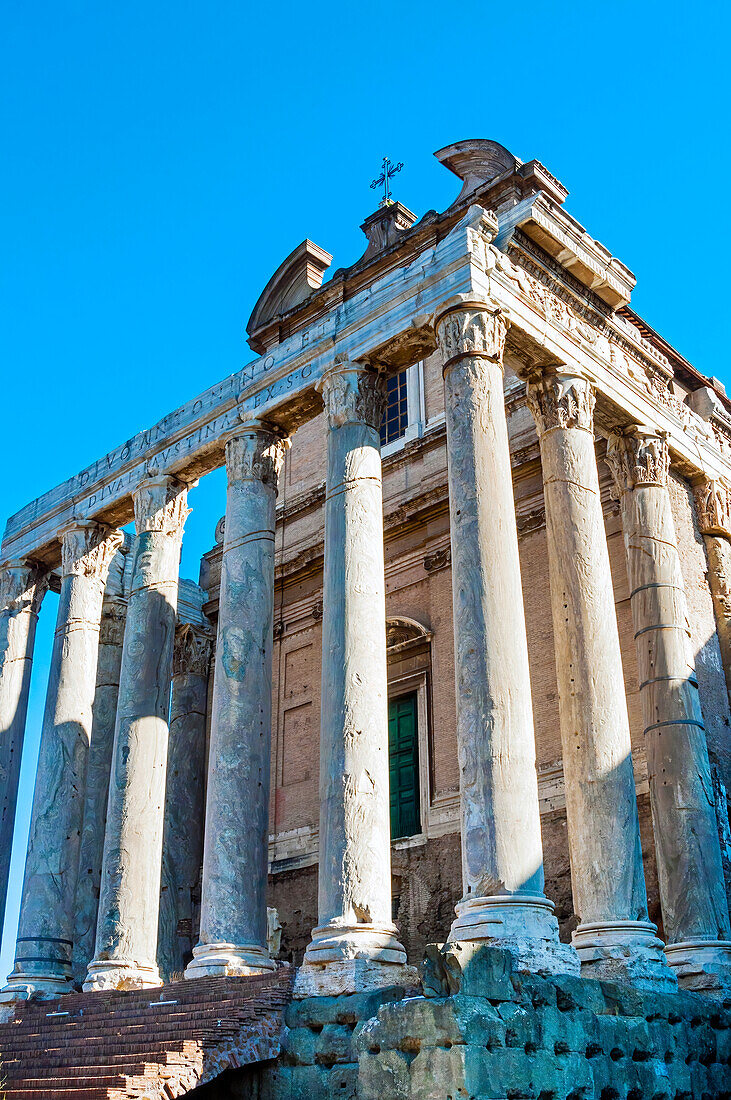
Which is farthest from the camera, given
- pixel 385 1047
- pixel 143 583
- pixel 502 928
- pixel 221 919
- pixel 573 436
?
pixel 143 583

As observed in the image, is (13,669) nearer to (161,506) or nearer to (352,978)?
(161,506)

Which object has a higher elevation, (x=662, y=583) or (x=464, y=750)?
(x=662, y=583)

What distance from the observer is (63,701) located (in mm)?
16875

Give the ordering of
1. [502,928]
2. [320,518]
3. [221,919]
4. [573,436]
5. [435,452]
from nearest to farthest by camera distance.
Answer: [502,928], [221,919], [573,436], [435,452], [320,518]

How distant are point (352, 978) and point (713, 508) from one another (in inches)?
373

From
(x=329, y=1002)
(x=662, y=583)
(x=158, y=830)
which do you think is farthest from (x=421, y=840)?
A: (x=329, y=1002)

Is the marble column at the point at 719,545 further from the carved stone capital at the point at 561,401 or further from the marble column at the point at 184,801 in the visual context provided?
the marble column at the point at 184,801

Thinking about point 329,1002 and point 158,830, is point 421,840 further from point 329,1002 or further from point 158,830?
point 329,1002

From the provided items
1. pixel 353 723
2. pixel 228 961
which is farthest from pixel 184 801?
pixel 353 723

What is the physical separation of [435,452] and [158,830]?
8326mm

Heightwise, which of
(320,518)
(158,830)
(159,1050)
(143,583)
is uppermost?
(320,518)

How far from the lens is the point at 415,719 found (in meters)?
18.1

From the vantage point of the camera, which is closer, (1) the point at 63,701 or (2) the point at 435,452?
(1) the point at 63,701

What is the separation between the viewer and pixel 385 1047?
8930 millimetres
